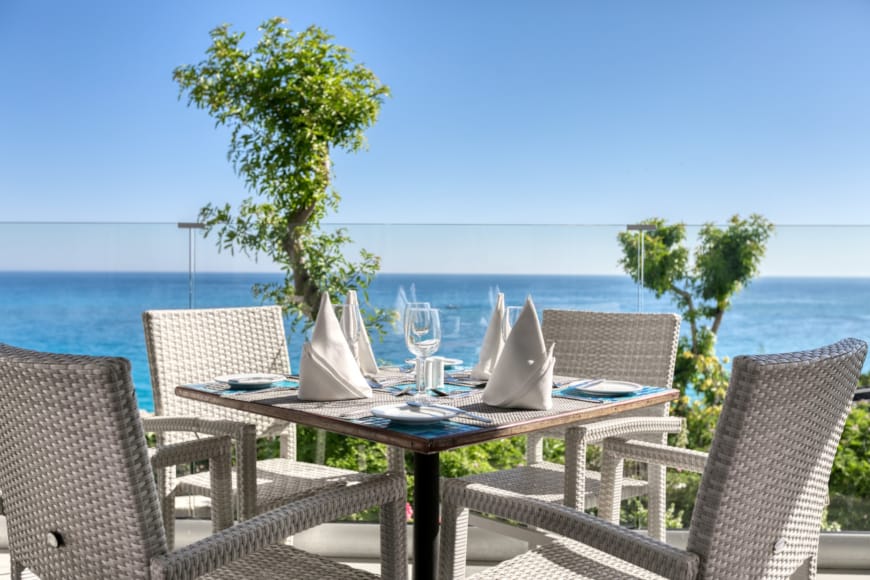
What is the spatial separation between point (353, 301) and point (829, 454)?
1.37 m

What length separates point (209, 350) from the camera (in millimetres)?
2686

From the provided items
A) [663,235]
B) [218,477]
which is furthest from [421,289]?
[218,477]

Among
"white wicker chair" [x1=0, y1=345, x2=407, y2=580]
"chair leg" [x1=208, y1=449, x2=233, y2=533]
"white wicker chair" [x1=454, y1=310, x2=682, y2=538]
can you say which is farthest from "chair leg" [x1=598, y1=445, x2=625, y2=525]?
"chair leg" [x1=208, y1=449, x2=233, y2=533]

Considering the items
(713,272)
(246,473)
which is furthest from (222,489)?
(713,272)

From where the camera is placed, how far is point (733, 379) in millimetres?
1288

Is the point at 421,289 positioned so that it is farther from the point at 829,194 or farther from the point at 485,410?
the point at 829,194

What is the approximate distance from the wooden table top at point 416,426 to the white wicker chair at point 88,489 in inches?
6.6

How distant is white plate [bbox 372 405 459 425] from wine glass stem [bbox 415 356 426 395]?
0.87 ft

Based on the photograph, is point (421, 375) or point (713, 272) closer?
point (421, 375)

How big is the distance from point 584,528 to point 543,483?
1.00 m

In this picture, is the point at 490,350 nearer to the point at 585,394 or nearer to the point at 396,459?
the point at 585,394

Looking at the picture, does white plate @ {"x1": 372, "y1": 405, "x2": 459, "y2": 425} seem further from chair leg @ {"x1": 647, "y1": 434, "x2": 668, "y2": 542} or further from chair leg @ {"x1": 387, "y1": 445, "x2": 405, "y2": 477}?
chair leg @ {"x1": 647, "y1": 434, "x2": 668, "y2": 542}

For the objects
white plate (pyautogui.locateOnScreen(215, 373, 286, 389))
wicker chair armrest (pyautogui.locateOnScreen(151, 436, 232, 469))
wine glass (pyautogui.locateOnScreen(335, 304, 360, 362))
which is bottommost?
wicker chair armrest (pyautogui.locateOnScreen(151, 436, 232, 469))

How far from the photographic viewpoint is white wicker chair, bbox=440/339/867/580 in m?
1.30
